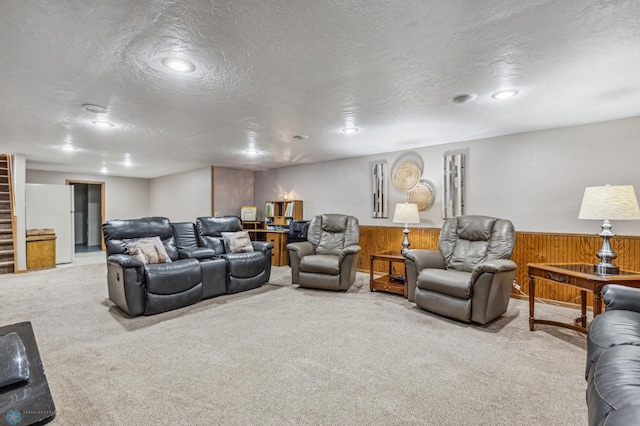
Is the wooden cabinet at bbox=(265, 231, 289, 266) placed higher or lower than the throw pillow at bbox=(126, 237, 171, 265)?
lower

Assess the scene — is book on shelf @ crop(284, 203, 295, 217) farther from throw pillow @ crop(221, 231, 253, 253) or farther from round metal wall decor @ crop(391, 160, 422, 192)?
round metal wall decor @ crop(391, 160, 422, 192)

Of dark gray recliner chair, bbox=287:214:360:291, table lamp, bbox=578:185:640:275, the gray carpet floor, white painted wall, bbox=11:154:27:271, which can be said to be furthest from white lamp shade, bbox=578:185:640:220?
white painted wall, bbox=11:154:27:271

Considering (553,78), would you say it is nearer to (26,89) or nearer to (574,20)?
(574,20)

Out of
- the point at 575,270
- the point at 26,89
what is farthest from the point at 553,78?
the point at 26,89

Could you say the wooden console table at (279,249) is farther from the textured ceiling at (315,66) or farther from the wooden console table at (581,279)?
the wooden console table at (581,279)

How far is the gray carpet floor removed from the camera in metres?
1.69

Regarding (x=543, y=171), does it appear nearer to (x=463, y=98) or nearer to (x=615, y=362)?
(x=463, y=98)

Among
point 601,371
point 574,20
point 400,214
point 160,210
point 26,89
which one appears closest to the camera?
point 601,371

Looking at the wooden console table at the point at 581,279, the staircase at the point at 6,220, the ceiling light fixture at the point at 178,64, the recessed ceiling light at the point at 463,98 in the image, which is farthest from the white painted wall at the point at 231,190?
the wooden console table at the point at 581,279

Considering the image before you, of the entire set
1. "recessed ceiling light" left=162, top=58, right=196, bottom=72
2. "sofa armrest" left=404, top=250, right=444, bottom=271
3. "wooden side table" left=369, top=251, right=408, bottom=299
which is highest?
"recessed ceiling light" left=162, top=58, right=196, bottom=72

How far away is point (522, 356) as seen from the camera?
7.72 feet

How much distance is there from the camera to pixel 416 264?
3545mm

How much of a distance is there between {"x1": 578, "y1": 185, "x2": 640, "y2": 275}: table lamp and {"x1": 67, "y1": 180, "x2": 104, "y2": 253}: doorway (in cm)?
1134

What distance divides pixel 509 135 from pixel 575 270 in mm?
2070
